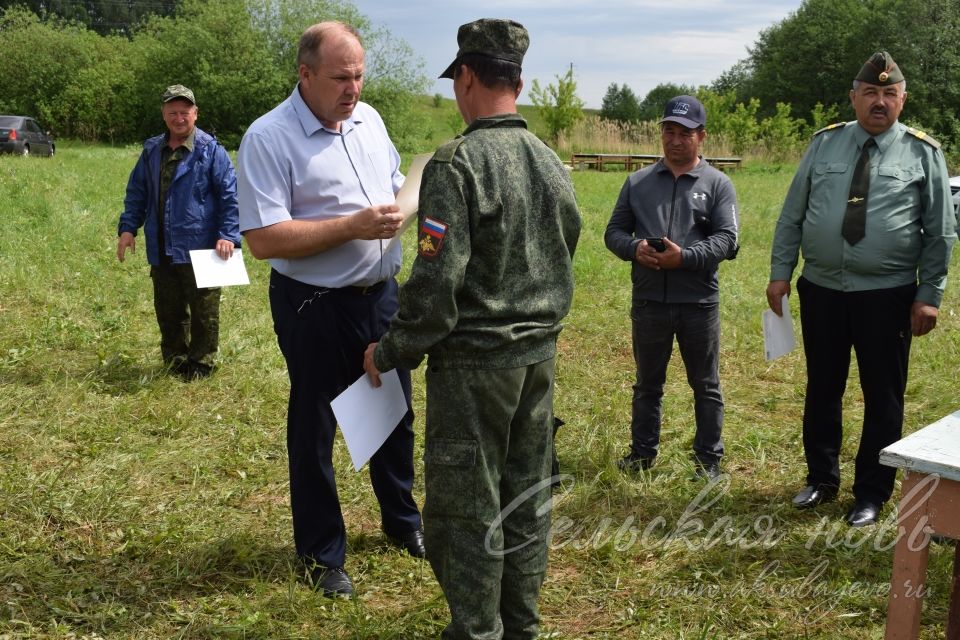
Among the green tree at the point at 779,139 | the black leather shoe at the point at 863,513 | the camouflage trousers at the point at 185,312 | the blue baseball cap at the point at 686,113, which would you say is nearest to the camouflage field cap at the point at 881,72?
the blue baseball cap at the point at 686,113

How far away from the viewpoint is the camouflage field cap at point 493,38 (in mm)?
2459

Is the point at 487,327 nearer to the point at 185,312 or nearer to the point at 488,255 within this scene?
the point at 488,255

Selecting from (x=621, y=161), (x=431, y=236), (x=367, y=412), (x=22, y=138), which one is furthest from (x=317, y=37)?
(x=621, y=161)

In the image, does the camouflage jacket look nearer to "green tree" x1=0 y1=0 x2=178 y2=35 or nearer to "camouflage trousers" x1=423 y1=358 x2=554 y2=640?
"camouflage trousers" x1=423 y1=358 x2=554 y2=640

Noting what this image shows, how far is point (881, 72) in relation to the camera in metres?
3.89

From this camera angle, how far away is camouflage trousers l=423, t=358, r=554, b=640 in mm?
2604

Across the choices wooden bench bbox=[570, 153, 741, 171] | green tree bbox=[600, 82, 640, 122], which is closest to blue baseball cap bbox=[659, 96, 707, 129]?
wooden bench bbox=[570, 153, 741, 171]

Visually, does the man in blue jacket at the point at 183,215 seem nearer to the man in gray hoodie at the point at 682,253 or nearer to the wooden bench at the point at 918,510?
the man in gray hoodie at the point at 682,253

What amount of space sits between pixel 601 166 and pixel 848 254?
25500 mm

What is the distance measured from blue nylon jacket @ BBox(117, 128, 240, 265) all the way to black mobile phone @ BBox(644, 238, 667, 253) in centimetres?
290

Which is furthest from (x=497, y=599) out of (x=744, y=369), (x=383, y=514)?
(x=744, y=369)

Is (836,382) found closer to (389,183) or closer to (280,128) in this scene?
(389,183)

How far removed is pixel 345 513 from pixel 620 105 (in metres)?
71.4

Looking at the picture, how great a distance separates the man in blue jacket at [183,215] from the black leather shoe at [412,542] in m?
2.60
